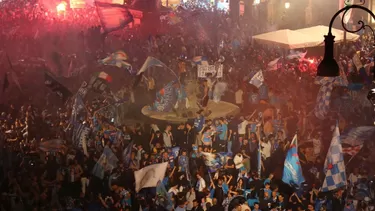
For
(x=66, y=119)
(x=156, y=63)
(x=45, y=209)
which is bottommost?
Answer: (x=45, y=209)

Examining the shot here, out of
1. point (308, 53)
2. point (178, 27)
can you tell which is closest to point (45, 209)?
point (178, 27)

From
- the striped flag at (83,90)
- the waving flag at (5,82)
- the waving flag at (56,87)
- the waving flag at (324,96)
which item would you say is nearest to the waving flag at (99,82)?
the striped flag at (83,90)

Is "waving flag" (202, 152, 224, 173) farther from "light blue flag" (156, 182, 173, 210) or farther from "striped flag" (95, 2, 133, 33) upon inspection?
"striped flag" (95, 2, 133, 33)

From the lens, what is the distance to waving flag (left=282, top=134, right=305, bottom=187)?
337 inches

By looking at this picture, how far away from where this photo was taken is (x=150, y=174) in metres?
8.50

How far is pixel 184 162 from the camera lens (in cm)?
852

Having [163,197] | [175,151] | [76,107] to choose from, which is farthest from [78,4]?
[163,197]

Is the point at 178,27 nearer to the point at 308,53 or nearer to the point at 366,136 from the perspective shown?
the point at 308,53

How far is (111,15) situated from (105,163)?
238cm

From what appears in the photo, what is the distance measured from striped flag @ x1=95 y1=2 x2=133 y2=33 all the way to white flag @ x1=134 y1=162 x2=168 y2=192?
7.59 feet

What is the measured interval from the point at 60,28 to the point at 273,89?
3564 mm

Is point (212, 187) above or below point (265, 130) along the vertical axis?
below

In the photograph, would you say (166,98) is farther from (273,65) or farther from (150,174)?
(273,65)

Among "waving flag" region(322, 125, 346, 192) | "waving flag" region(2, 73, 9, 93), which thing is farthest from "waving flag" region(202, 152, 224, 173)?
"waving flag" region(2, 73, 9, 93)
